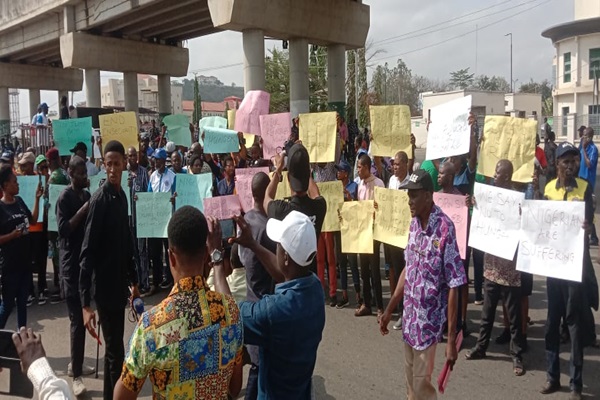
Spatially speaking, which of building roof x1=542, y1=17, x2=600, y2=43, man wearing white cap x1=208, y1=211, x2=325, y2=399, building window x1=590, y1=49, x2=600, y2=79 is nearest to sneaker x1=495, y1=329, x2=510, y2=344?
man wearing white cap x1=208, y1=211, x2=325, y2=399

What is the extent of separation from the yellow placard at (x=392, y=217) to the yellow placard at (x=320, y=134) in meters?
0.83

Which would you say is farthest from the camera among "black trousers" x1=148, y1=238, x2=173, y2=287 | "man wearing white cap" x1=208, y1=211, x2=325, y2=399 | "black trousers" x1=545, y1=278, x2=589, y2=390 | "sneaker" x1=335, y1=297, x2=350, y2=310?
"black trousers" x1=148, y1=238, x2=173, y2=287

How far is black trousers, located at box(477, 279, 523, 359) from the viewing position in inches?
204

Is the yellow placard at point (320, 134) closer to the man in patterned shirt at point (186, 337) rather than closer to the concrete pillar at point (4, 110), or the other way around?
the man in patterned shirt at point (186, 337)

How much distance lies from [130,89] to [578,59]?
34.6m

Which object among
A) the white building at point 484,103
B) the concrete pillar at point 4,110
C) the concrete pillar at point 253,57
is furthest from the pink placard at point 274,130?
the white building at point 484,103

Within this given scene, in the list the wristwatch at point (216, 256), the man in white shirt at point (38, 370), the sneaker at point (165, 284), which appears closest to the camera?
the man in white shirt at point (38, 370)

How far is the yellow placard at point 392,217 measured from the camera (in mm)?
6023

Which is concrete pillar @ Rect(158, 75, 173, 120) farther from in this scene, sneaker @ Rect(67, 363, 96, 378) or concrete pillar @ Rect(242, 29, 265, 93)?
sneaker @ Rect(67, 363, 96, 378)

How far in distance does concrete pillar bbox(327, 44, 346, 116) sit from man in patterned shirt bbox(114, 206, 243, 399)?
1763 centimetres

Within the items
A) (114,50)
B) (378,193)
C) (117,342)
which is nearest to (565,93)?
(114,50)

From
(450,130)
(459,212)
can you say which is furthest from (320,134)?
(459,212)

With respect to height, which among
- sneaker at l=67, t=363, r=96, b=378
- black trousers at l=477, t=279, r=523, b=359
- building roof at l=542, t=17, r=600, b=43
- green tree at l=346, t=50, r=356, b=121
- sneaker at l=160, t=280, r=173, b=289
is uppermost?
building roof at l=542, t=17, r=600, b=43

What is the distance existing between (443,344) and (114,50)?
23512 millimetres
